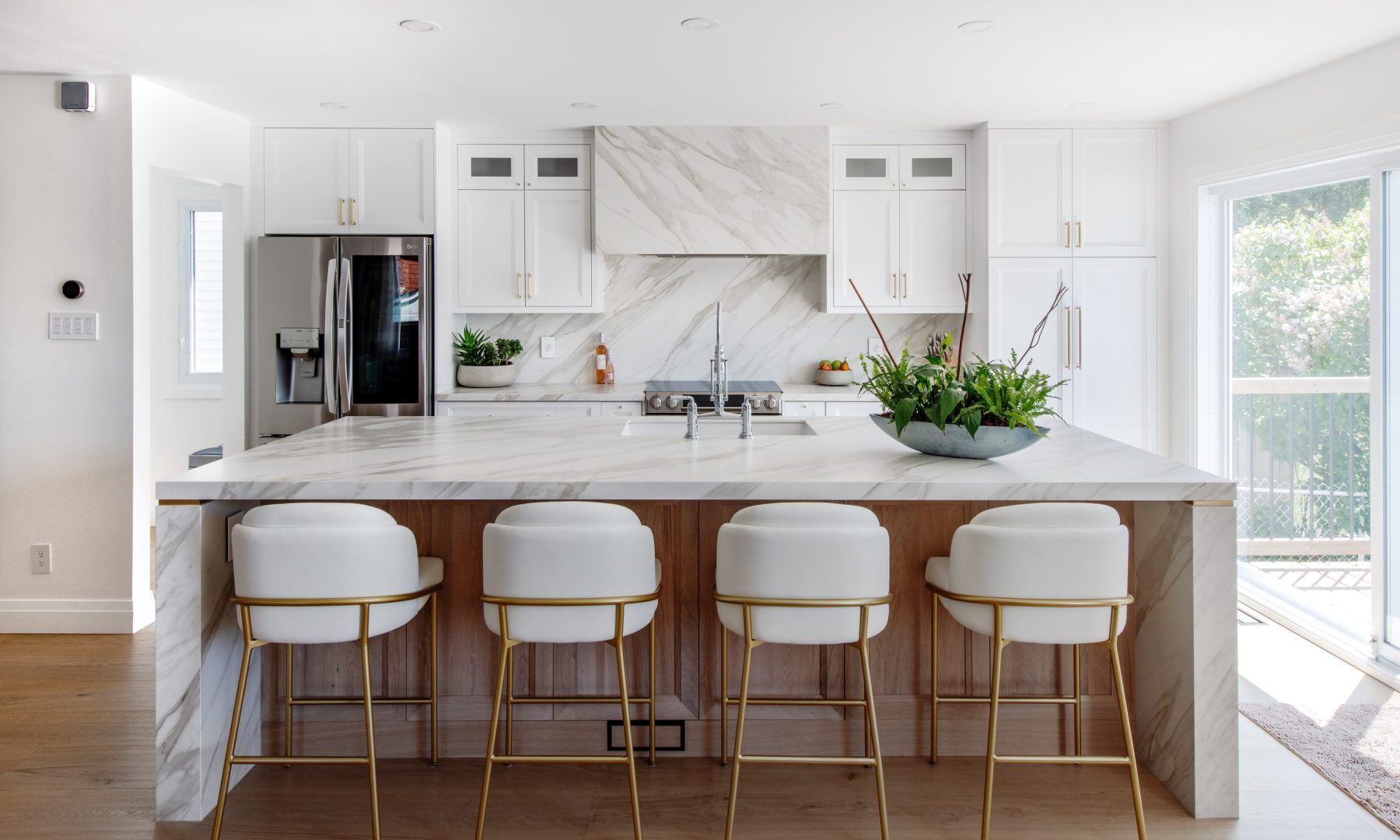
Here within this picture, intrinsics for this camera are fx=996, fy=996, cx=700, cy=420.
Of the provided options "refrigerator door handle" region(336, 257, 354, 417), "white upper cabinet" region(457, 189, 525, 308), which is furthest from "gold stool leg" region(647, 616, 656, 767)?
"white upper cabinet" region(457, 189, 525, 308)

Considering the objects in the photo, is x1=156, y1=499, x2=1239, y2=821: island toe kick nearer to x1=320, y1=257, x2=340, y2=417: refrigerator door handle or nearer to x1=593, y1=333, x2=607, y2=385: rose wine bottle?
x1=320, y1=257, x2=340, y2=417: refrigerator door handle

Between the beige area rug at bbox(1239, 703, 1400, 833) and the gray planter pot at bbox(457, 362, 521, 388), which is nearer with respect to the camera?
the beige area rug at bbox(1239, 703, 1400, 833)

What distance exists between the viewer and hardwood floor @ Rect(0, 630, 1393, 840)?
2.38 m

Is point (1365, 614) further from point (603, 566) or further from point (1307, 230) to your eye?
point (603, 566)

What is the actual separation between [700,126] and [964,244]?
4.92ft

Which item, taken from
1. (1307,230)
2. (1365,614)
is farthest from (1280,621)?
(1307,230)

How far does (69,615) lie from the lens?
13.4 feet

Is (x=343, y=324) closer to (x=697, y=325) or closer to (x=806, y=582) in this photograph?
(x=697, y=325)

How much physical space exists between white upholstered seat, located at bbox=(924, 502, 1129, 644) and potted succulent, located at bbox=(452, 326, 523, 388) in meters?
3.49

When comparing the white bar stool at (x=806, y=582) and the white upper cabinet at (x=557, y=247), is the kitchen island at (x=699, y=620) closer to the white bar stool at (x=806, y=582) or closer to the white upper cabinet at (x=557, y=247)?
the white bar stool at (x=806, y=582)

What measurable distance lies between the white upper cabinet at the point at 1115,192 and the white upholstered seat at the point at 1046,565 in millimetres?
3149

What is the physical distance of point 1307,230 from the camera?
4.14m

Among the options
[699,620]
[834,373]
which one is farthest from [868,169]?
[699,620]

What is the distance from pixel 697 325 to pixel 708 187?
2.78 ft
